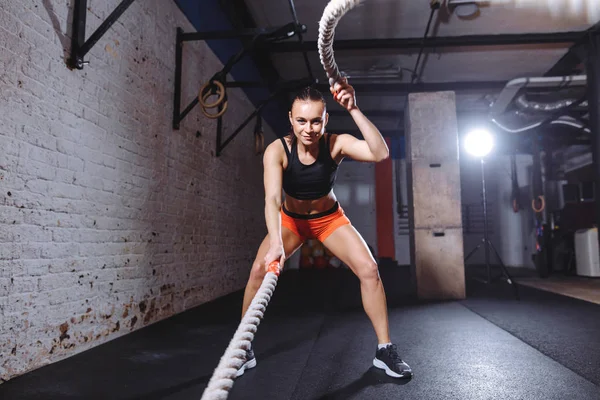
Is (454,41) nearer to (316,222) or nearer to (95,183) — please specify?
(316,222)

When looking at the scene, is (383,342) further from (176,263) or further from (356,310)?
(176,263)

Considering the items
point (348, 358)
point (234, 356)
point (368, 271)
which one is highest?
point (368, 271)

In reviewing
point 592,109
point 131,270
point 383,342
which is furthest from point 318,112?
point 592,109

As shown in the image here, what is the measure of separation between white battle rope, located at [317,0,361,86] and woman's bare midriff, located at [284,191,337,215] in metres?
0.74

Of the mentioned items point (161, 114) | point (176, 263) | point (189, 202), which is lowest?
point (176, 263)

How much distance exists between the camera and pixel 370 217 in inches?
413

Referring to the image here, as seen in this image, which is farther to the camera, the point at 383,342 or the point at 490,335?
the point at 490,335

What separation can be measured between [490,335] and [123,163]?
9.93ft

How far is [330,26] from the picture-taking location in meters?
1.64

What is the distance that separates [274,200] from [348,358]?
113 centimetres

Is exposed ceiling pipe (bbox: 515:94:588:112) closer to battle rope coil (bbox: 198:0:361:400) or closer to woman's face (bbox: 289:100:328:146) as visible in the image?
woman's face (bbox: 289:100:328:146)

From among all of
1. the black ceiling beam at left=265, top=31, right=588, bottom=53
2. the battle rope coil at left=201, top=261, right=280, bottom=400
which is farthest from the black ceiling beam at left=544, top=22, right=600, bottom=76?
the battle rope coil at left=201, top=261, right=280, bottom=400

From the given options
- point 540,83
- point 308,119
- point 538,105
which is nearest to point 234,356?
point 308,119

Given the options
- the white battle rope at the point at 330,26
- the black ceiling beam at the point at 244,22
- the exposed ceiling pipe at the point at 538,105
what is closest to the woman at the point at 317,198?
the white battle rope at the point at 330,26
